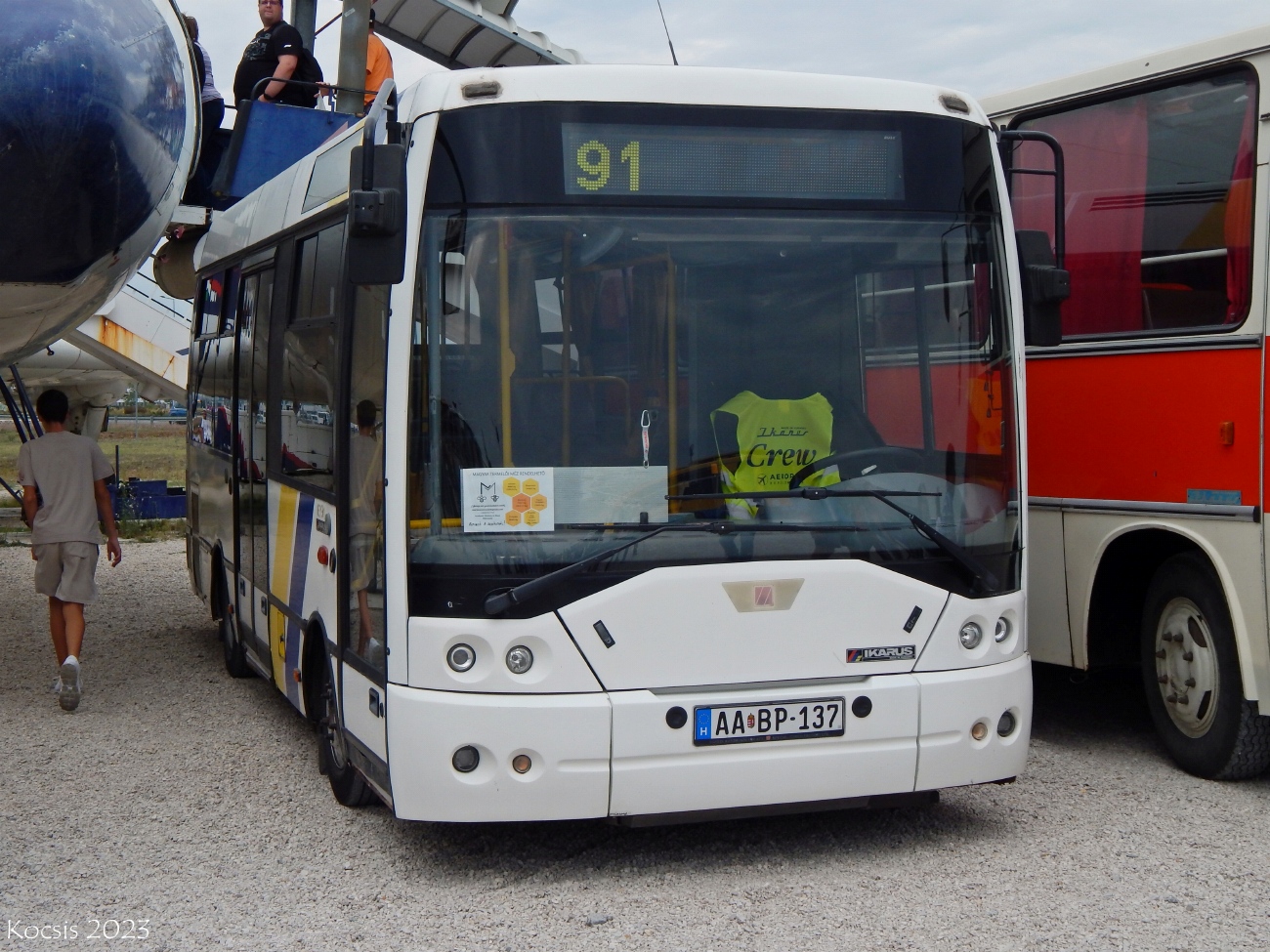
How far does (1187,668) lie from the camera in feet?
22.1

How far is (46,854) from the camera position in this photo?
5590 millimetres

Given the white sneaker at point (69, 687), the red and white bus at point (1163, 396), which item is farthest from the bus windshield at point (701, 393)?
the white sneaker at point (69, 687)

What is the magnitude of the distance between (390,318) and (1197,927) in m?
3.17

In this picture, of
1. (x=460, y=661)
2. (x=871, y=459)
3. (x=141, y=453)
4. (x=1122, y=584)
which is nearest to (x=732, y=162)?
(x=871, y=459)

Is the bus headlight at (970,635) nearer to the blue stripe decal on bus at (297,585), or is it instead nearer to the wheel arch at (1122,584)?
the wheel arch at (1122,584)

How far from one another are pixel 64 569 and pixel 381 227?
4.64 meters

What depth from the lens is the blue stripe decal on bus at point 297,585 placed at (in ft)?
21.4

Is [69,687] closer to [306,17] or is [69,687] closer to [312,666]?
[312,666]

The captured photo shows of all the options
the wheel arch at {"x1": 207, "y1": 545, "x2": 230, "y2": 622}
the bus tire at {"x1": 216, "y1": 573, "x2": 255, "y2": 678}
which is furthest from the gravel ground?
the wheel arch at {"x1": 207, "y1": 545, "x2": 230, "y2": 622}

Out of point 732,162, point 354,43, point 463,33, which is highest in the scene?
point 463,33

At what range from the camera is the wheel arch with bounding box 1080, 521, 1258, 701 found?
6.88 m

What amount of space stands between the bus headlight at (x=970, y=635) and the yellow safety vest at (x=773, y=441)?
719 millimetres

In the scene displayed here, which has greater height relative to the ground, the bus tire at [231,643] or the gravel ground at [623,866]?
the bus tire at [231,643]

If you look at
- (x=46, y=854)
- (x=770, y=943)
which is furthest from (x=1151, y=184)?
(x=46, y=854)
